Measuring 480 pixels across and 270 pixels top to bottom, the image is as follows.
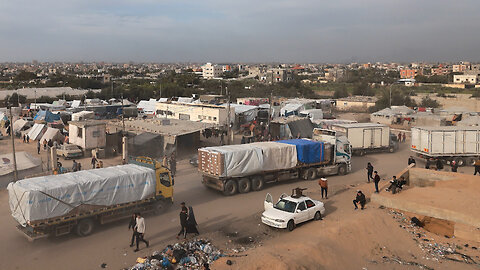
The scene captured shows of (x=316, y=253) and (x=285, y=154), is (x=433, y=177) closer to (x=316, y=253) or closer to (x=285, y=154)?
(x=285, y=154)

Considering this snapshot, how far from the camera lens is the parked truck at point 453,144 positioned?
24359 mm

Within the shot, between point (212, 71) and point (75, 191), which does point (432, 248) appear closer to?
point (75, 191)

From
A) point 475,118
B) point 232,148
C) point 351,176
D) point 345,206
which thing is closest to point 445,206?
point 345,206

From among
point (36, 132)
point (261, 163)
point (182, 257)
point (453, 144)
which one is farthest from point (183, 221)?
point (36, 132)

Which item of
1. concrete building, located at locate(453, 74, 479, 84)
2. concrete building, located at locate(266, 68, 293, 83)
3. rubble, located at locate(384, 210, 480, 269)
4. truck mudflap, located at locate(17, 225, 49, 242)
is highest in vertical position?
concrete building, located at locate(266, 68, 293, 83)

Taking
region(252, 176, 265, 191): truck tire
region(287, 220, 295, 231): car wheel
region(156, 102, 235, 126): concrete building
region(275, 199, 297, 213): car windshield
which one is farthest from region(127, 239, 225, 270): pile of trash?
region(156, 102, 235, 126): concrete building

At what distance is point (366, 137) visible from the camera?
91.7 feet

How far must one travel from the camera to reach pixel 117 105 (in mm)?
50000

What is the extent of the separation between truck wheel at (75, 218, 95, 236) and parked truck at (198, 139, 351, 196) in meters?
5.92

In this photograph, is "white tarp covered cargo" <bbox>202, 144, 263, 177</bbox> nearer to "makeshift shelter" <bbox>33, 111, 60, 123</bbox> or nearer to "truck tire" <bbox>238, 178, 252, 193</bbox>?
"truck tire" <bbox>238, 178, 252, 193</bbox>

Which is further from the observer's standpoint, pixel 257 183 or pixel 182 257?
pixel 257 183

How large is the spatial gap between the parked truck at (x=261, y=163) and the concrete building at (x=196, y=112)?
46.7 feet

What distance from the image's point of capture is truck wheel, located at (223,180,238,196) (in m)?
17.8

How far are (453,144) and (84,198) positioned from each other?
20689mm
